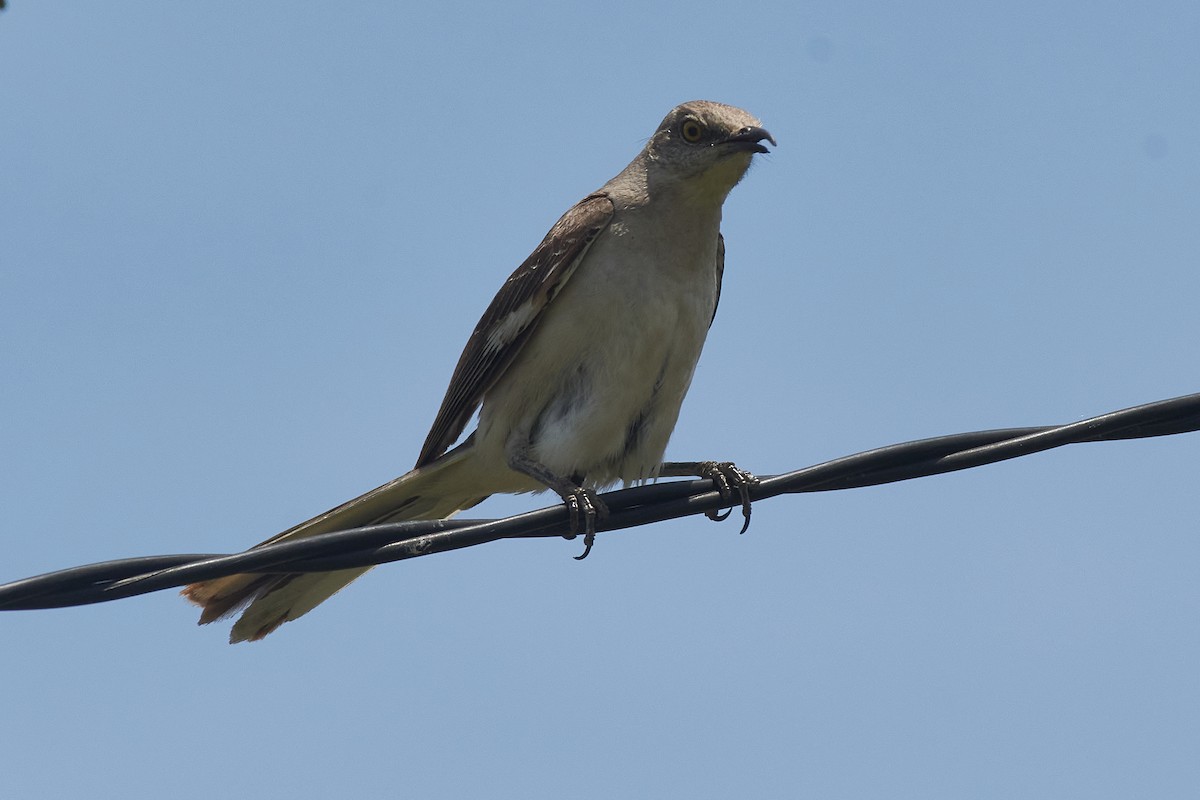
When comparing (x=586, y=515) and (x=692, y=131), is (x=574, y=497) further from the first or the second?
(x=692, y=131)

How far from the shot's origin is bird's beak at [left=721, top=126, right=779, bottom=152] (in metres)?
6.93

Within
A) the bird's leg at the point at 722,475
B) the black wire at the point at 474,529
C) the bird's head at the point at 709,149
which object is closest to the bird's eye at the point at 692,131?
the bird's head at the point at 709,149

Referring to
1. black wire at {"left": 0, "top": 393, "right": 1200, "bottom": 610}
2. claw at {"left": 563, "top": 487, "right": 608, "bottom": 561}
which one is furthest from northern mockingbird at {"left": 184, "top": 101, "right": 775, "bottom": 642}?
black wire at {"left": 0, "top": 393, "right": 1200, "bottom": 610}

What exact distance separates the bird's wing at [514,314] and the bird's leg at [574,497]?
→ 21.2 inches

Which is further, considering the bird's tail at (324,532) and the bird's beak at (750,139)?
the bird's beak at (750,139)

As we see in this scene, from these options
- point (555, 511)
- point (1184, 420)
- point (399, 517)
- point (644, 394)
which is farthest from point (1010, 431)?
point (399, 517)

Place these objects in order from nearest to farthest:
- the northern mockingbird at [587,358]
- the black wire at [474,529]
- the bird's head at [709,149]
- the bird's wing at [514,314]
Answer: the black wire at [474,529] < the northern mockingbird at [587,358] < the bird's wing at [514,314] < the bird's head at [709,149]

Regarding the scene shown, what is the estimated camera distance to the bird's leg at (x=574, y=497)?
512 cm

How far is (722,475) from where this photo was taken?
19.5ft

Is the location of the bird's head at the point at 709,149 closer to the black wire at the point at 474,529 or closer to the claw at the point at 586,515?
the claw at the point at 586,515

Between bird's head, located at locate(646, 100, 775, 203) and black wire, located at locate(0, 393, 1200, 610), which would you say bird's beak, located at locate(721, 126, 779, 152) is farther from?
black wire, located at locate(0, 393, 1200, 610)

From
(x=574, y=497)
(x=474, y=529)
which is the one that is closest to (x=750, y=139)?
(x=574, y=497)

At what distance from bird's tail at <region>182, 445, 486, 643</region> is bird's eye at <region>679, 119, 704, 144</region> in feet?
6.46

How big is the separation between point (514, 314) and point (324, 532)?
4.68ft
